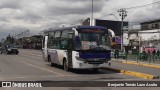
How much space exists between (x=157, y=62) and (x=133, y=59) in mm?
4184

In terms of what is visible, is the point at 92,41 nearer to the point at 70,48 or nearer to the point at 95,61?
the point at 95,61

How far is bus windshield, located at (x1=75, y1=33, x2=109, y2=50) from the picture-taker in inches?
858

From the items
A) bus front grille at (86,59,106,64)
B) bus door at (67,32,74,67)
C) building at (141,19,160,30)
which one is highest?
building at (141,19,160,30)

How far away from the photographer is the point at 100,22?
330 ft

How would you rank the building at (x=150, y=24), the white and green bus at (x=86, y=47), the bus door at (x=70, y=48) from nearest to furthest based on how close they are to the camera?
the white and green bus at (x=86, y=47)
the bus door at (x=70, y=48)
the building at (x=150, y=24)

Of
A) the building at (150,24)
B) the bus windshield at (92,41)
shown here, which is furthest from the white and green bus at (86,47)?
the building at (150,24)

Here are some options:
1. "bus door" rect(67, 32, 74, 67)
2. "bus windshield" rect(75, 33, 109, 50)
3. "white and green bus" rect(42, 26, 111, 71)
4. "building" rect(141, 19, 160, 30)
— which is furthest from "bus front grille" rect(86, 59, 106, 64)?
"building" rect(141, 19, 160, 30)

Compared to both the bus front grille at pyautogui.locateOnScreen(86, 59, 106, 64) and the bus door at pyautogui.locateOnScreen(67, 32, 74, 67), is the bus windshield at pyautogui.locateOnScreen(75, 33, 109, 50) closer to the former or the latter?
the bus door at pyautogui.locateOnScreen(67, 32, 74, 67)

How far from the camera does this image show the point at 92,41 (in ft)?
72.3

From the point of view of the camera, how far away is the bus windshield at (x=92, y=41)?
21781 mm

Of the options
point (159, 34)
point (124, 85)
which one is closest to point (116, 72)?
point (124, 85)

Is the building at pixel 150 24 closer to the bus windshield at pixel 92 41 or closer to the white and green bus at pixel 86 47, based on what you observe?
the white and green bus at pixel 86 47

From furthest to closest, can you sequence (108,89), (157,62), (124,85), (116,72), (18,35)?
(18,35) → (157,62) → (116,72) → (108,89) → (124,85)

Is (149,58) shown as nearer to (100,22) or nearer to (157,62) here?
(157,62)
